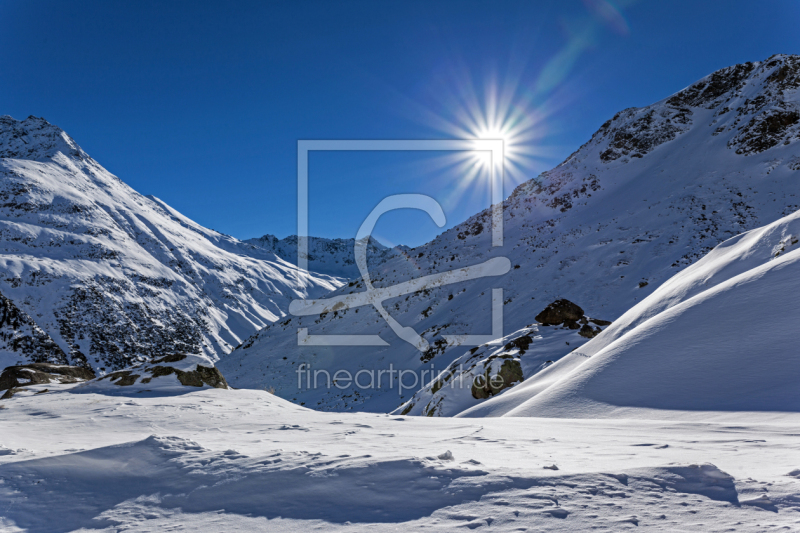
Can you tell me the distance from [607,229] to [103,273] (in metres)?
105

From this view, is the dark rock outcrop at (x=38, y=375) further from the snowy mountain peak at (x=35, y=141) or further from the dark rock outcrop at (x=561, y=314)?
the snowy mountain peak at (x=35, y=141)

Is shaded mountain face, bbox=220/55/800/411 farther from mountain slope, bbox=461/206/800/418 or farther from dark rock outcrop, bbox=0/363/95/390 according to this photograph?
dark rock outcrop, bbox=0/363/95/390

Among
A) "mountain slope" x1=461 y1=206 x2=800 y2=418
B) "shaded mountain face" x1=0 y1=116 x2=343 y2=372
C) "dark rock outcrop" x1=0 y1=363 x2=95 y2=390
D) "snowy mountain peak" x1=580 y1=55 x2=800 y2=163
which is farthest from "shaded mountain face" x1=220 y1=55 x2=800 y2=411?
"shaded mountain face" x1=0 y1=116 x2=343 y2=372

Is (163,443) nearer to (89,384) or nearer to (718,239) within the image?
(89,384)

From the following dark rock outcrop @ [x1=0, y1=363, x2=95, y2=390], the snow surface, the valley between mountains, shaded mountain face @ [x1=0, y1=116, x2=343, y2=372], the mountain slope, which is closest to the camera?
the snow surface

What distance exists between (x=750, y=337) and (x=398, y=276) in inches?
1298

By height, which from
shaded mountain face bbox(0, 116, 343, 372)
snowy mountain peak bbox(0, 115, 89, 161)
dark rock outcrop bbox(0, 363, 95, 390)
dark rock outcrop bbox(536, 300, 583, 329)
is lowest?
dark rock outcrop bbox(0, 363, 95, 390)

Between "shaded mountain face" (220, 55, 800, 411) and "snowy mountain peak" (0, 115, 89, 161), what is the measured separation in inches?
6167

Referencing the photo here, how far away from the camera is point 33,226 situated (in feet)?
316

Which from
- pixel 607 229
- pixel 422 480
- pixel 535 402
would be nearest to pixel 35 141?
pixel 607 229

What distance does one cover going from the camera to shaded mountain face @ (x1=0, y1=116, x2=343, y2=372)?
72.4 metres

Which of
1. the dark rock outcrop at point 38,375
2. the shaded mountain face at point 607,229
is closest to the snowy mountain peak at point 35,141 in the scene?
the shaded mountain face at point 607,229

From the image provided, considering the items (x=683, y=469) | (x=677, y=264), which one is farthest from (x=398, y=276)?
(x=683, y=469)

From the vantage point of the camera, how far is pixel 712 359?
586 centimetres
